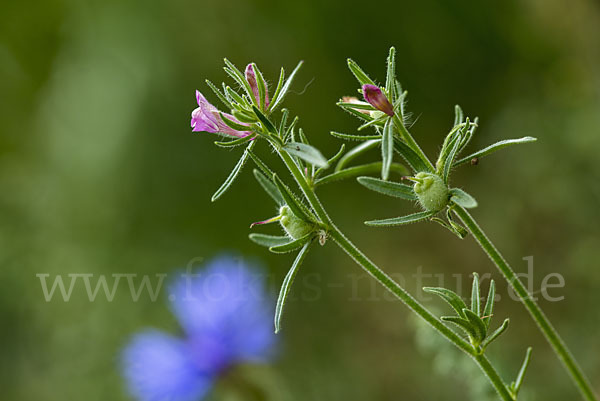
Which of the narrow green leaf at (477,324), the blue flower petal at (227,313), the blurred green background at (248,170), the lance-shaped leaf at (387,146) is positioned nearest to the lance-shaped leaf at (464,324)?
the narrow green leaf at (477,324)

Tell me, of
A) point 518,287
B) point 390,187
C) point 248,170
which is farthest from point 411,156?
point 248,170

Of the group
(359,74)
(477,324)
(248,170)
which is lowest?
(477,324)

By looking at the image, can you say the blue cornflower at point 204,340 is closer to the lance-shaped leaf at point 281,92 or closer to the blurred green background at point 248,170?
the blurred green background at point 248,170

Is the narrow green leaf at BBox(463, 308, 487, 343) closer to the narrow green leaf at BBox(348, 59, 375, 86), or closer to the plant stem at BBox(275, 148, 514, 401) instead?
the plant stem at BBox(275, 148, 514, 401)

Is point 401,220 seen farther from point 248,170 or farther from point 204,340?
point 248,170

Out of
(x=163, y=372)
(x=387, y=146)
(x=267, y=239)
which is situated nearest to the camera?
(x=387, y=146)

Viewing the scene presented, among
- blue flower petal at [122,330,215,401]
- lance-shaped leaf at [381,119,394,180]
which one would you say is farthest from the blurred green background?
lance-shaped leaf at [381,119,394,180]

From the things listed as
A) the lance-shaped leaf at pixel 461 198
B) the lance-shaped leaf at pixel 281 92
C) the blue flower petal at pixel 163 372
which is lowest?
the blue flower petal at pixel 163 372
